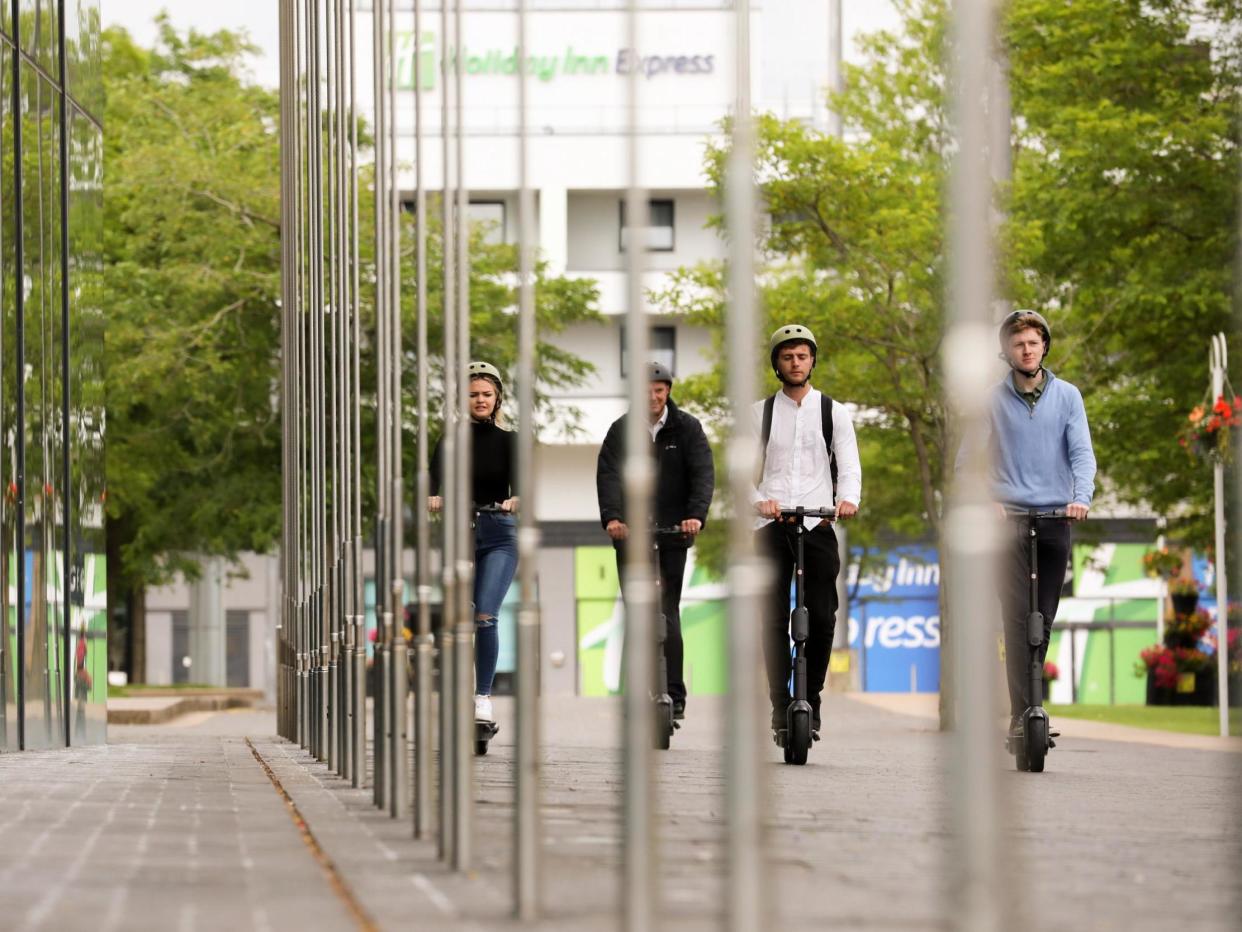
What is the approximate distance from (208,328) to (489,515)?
21.0m

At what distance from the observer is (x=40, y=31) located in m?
17.7

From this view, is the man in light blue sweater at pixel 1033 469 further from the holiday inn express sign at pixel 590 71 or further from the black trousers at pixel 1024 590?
the holiday inn express sign at pixel 590 71

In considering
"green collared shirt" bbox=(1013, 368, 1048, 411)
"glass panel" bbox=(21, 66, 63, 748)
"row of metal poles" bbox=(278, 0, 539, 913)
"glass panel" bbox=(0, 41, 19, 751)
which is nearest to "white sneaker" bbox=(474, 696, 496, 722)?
"row of metal poles" bbox=(278, 0, 539, 913)

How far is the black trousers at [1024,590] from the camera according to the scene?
10.6 m

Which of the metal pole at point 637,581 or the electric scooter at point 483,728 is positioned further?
the electric scooter at point 483,728

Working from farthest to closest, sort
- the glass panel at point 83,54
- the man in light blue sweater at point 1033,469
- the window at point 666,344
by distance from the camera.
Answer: the window at point 666,344 < the glass panel at point 83,54 < the man in light blue sweater at point 1033,469

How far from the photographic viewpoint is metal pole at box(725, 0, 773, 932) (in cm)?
362

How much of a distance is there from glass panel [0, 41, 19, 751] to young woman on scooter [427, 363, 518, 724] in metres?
5.49

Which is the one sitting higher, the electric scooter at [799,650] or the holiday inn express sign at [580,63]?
the holiday inn express sign at [580,63]

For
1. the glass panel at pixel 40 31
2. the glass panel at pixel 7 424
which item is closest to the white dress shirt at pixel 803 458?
the glass panel at pixel 7 424

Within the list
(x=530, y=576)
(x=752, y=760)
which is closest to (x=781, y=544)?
(x=530, y=576)

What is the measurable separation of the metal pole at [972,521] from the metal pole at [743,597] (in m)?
0.63

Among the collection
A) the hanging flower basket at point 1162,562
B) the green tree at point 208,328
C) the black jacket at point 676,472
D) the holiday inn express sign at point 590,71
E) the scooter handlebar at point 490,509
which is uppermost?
the holiday inn express sign at point 590,71

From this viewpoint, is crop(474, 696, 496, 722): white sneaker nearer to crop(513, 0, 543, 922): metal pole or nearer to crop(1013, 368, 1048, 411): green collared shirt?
crop(1013, 368, 1048, 411): green collared shirt
